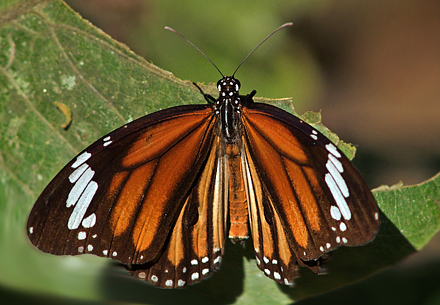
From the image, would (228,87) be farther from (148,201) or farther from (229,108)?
(148,201)

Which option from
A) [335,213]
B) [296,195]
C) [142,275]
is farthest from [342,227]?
[142,275]

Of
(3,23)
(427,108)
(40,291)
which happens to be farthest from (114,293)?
(427,108)

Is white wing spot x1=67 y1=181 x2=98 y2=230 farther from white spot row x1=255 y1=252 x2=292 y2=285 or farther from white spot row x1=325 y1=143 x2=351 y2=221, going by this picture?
white spot row x1=325 y1=143 x2=351 y2=221

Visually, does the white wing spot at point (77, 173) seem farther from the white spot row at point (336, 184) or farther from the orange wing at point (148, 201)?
the white spot row at point (336, 184)

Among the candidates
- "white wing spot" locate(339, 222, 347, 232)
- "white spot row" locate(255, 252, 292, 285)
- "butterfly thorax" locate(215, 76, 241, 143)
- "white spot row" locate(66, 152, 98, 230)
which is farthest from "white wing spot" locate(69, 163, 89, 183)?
"white wing spot" locate(339, 222, 347, 232)

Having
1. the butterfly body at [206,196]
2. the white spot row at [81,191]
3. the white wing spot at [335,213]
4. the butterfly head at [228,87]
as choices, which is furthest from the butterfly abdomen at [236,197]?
the white spot row at [81,191]

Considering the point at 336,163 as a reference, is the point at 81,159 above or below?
above

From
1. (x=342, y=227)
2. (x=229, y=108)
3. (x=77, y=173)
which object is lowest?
(x=342, y=227)
